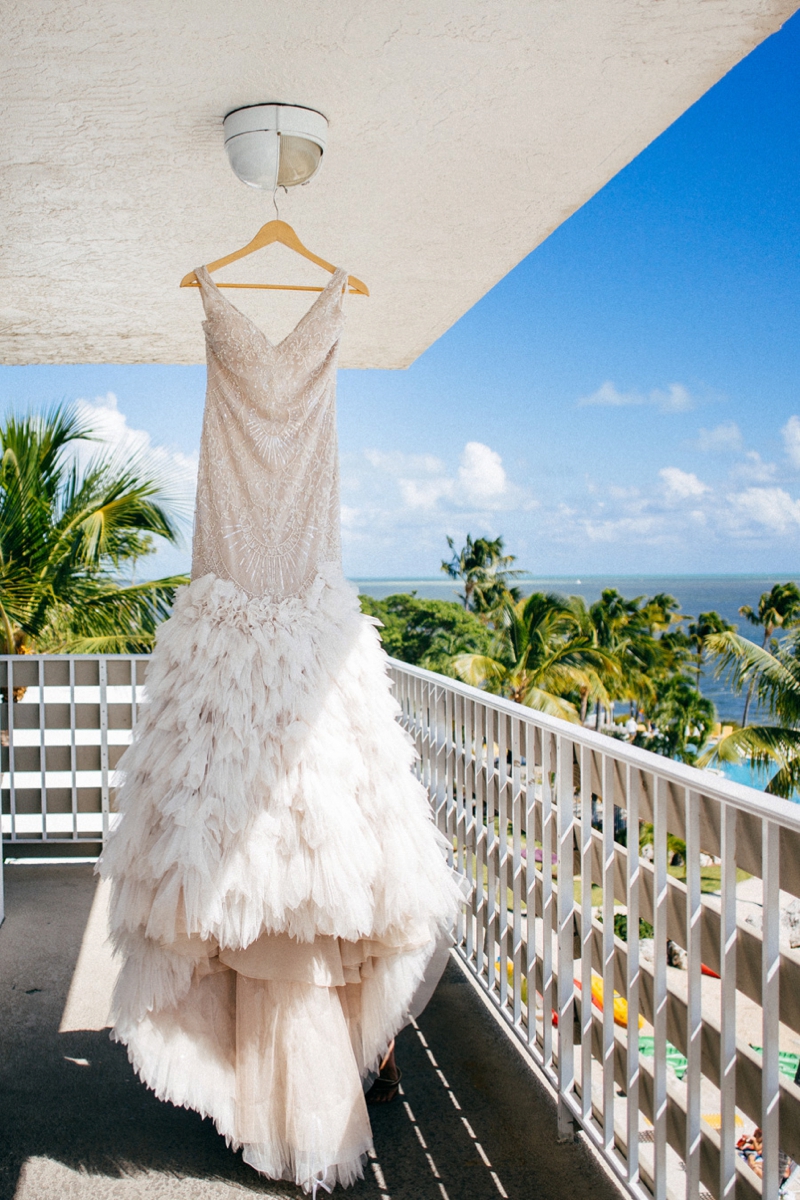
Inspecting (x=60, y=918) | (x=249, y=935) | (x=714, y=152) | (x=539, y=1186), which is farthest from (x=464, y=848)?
(x=714, y=152)

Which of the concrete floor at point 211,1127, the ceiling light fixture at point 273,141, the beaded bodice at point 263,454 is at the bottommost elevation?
the concrete floor at point 211,1127

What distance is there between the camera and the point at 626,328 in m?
66.4

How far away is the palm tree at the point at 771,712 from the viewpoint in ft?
53.8

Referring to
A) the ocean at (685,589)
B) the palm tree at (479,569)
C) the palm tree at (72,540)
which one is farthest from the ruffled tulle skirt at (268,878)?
the ocean at (685,589)

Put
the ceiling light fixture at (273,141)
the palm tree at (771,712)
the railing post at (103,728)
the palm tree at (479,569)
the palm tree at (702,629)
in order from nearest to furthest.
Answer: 1. the ceiling light fixture at (273,141)
2. the railing post at (103,728)
3. the palm tree at (771,712)
4. the palm tree at (702,629)
5. the palm tree at (479,569)

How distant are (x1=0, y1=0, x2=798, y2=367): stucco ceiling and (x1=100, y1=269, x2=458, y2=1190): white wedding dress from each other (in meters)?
0.44

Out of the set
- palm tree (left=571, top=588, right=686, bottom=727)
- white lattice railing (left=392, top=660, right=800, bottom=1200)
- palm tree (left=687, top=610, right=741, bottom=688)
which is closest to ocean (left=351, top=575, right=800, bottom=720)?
palm tree (left=687, top=610, right=741, bottom=688)

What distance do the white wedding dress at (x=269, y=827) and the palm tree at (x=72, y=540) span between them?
3213 millimetres

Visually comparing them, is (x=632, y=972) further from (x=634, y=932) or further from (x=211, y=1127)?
(x=211, y=1127)

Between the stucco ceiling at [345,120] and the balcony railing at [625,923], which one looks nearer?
the balcony railing at [625,923]

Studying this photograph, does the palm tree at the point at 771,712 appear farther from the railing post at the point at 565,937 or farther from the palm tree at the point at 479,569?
the palm tree at the point at 479,569

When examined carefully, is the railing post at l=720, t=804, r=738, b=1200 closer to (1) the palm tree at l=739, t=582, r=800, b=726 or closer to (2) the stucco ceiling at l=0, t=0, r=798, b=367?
(2) the stucco ceiling at l=0, t=0, r=798, b=367

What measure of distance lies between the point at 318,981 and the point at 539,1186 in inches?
22.5

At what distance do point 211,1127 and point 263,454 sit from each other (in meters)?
1.41
